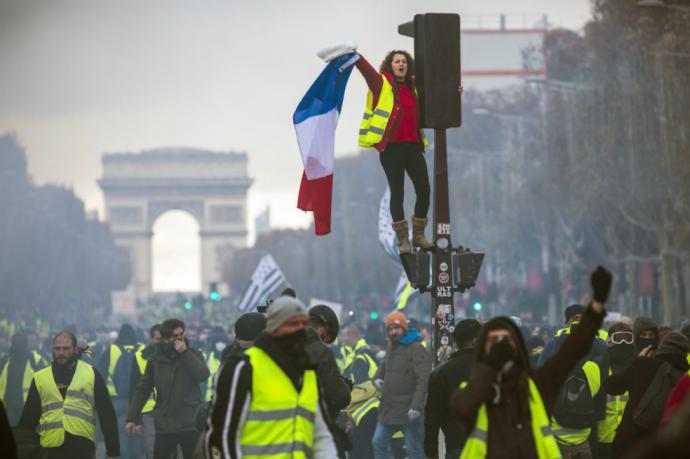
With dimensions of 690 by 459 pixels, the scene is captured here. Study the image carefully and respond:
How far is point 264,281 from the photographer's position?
137ft

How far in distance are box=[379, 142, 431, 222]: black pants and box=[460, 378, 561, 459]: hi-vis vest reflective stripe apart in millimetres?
4336

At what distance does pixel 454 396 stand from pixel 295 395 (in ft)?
2.42

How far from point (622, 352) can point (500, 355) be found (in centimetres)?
540

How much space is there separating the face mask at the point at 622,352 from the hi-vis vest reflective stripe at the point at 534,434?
5.03m

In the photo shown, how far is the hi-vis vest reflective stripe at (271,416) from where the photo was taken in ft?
27.6

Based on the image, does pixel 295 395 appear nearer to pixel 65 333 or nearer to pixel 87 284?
pixel 65 333

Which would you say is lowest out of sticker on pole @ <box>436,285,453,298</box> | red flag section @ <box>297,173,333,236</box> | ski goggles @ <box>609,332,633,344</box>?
ski goggles @ <box>609,332,633,344</box>

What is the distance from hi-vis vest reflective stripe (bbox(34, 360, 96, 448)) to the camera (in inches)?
561

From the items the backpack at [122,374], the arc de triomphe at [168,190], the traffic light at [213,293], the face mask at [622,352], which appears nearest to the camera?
the face mask at [622,352]

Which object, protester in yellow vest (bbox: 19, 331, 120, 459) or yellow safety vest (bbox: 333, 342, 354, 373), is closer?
Result: protester in yellow vest (bbox: 19, 331, 120, 459)

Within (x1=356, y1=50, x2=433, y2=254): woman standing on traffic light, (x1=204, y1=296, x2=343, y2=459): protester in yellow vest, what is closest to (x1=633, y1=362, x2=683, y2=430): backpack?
(x1=356, y1=50, x2=433, y2=254): woman standing on traffic light

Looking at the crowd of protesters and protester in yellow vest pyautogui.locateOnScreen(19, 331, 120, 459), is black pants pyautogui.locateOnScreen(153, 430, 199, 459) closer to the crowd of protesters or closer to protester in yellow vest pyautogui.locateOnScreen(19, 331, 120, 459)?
the crowd of protesters

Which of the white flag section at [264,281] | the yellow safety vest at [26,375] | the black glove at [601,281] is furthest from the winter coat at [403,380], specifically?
the white flag section at [264,281]

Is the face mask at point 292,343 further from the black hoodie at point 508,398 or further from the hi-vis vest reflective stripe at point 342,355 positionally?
the hi-vis vest reflective stripe at point 342,355
